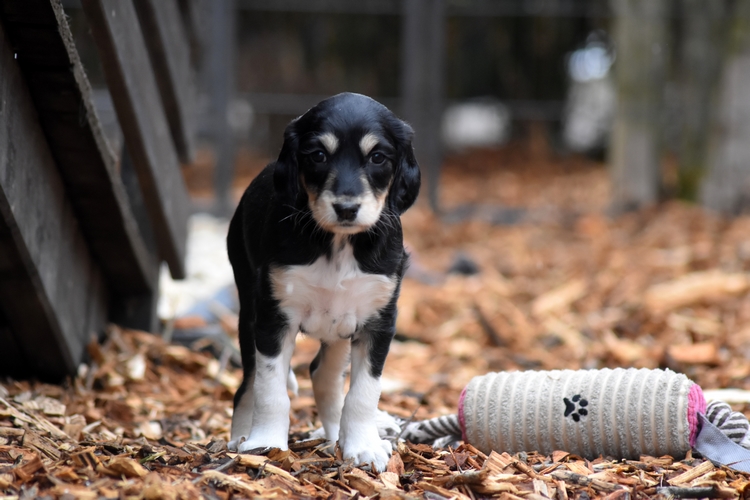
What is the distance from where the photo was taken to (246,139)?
765 inches

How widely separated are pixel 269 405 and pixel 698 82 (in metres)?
9.66

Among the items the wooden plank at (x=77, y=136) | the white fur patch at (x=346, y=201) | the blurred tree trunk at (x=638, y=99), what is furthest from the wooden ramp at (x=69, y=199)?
the blurred tree trunk at (x=638, y=99)

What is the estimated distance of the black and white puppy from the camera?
136 inches

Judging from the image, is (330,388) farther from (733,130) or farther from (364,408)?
(733,130)

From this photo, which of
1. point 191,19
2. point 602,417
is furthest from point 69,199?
point 602,417

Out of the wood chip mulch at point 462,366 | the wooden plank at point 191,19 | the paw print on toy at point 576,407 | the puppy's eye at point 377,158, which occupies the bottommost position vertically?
the wood chip mulch at point 462,366

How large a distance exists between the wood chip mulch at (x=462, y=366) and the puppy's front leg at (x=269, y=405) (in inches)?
3.9

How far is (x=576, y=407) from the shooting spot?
147 inches

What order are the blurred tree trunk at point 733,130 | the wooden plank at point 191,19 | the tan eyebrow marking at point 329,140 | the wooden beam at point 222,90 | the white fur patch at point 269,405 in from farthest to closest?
the wooden beam at point 222,90 → the blurred tree trunk at point 733,130 → the wooden plank at point 191,19 → the white fur patch at point 269,405 → the tan eyebrow marking at point 329,140

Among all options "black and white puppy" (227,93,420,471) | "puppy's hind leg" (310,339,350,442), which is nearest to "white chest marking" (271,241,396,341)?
"black and white puppy" (227,93,420,471)

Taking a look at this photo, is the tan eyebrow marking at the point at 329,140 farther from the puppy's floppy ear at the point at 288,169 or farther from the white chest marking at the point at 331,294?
the white chest marking at the point at 331,294

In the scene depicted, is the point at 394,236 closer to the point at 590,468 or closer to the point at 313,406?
the point at 590,468

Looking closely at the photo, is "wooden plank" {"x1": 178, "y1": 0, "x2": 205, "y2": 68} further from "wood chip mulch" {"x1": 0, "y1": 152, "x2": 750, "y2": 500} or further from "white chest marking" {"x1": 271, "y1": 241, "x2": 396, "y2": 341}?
"white chest marking" {"x1": 271, "y1": 241, "x2": 396, "y2": 341}

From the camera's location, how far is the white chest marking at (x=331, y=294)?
3.54 m
